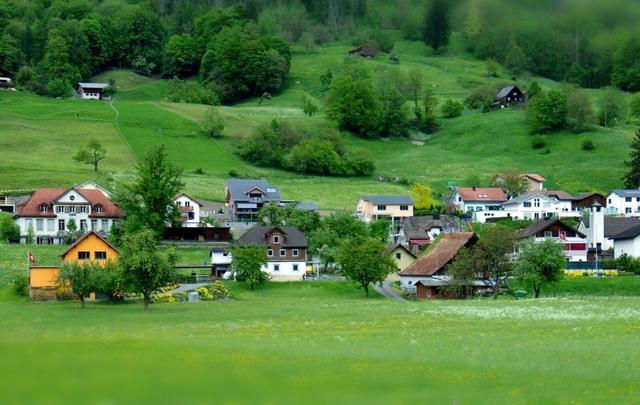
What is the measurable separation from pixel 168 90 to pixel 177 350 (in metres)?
Answer: 155

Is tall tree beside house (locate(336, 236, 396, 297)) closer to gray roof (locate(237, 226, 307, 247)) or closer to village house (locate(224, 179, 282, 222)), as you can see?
gray roof (locate(237, 226, 307, 247))

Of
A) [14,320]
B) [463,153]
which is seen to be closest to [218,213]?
[463,153]

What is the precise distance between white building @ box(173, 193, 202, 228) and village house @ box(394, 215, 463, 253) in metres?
19.2

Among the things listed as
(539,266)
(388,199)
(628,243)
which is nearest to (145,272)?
(539,266)

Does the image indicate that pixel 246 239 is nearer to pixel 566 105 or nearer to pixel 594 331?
pixel 594 331

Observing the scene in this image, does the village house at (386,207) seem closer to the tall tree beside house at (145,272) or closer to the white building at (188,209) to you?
the white building at (188,209)

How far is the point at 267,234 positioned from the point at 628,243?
96.1 feet

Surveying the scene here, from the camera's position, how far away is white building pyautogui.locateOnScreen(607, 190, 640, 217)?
112 meters

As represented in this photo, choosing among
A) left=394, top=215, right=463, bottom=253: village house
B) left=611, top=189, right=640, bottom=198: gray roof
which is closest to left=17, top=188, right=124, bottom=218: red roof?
left=394, top=215, right=463, bottom=253: village house

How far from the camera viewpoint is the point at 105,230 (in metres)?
95.1

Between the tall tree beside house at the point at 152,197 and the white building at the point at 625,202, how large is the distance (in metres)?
48.2

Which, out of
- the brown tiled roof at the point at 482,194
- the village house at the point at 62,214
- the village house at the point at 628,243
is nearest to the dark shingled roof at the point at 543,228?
the village house at the point at 628,243

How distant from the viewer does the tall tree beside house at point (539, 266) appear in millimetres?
68812

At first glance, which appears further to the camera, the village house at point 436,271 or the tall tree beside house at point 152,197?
the tall tree beside house at point 152,197
